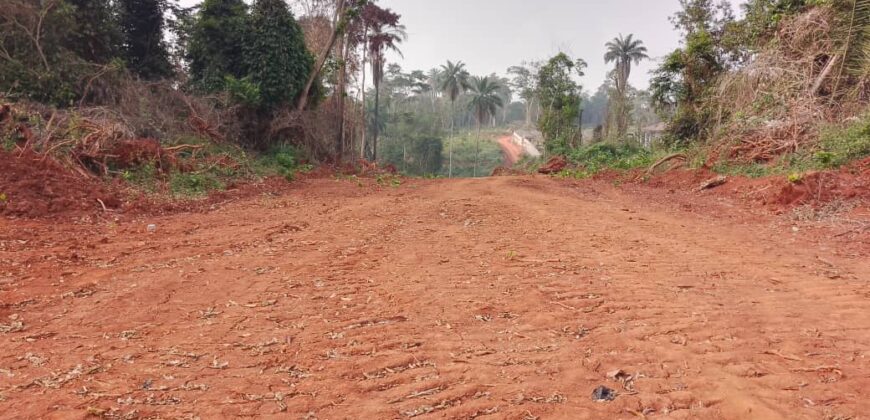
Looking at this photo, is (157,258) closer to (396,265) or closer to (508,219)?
(396,265)

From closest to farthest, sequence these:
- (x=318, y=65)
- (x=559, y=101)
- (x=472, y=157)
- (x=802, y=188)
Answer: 1. (x=802, y=188)
2. (x=318, y=65)
3. (x=559, y=101)
4. (x=472, y=157)

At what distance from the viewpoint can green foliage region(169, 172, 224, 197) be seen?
8250mm

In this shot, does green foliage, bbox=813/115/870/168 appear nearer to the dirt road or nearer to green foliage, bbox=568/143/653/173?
the dirt road

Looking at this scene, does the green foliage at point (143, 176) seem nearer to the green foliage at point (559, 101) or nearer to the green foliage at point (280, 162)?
the green foliage at point (280, 162)

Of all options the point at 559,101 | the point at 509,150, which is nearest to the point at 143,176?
the point at 559,101

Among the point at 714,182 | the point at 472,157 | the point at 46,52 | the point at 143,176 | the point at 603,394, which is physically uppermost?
the point at 46,52

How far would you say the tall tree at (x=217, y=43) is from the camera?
1328cm

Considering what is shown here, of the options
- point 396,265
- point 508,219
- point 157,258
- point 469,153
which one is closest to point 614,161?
point 508,219

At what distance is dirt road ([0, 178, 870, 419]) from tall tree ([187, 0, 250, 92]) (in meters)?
9.01

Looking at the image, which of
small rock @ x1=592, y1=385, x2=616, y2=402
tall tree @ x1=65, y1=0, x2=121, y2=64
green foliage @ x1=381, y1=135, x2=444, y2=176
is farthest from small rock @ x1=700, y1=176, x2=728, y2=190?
green foliage @ x1=381, y1=135, x2=444, y2=176

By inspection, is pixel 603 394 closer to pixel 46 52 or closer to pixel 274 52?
pixel 46 52

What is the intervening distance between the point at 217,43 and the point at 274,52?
5.08ft

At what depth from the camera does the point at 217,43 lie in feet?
44.5

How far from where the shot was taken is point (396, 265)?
14.6 feet
